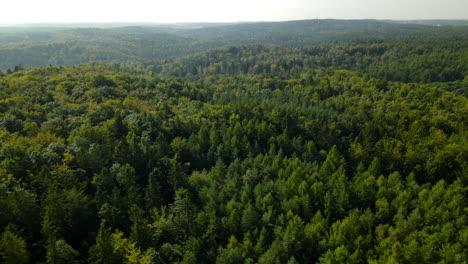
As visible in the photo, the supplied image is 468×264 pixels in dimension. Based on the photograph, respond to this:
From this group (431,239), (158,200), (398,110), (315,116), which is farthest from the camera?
(398,110)

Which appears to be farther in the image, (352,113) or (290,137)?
(352,113)

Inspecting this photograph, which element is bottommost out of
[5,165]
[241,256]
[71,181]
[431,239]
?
[241,256]

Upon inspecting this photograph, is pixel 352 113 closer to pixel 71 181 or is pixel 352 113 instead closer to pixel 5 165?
pixel 71 181

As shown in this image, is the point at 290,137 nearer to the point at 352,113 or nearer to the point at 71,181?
the point at 352,113

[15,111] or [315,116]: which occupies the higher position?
[15,111]

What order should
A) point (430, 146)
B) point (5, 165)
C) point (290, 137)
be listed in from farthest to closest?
point (290, 137)
point (430, 146)
point (5, 165)

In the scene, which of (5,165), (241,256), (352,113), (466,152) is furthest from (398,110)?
(5,165)

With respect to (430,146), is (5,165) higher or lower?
higher

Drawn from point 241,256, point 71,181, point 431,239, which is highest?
point 71,181

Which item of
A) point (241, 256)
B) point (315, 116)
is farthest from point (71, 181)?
point (315, 116)
